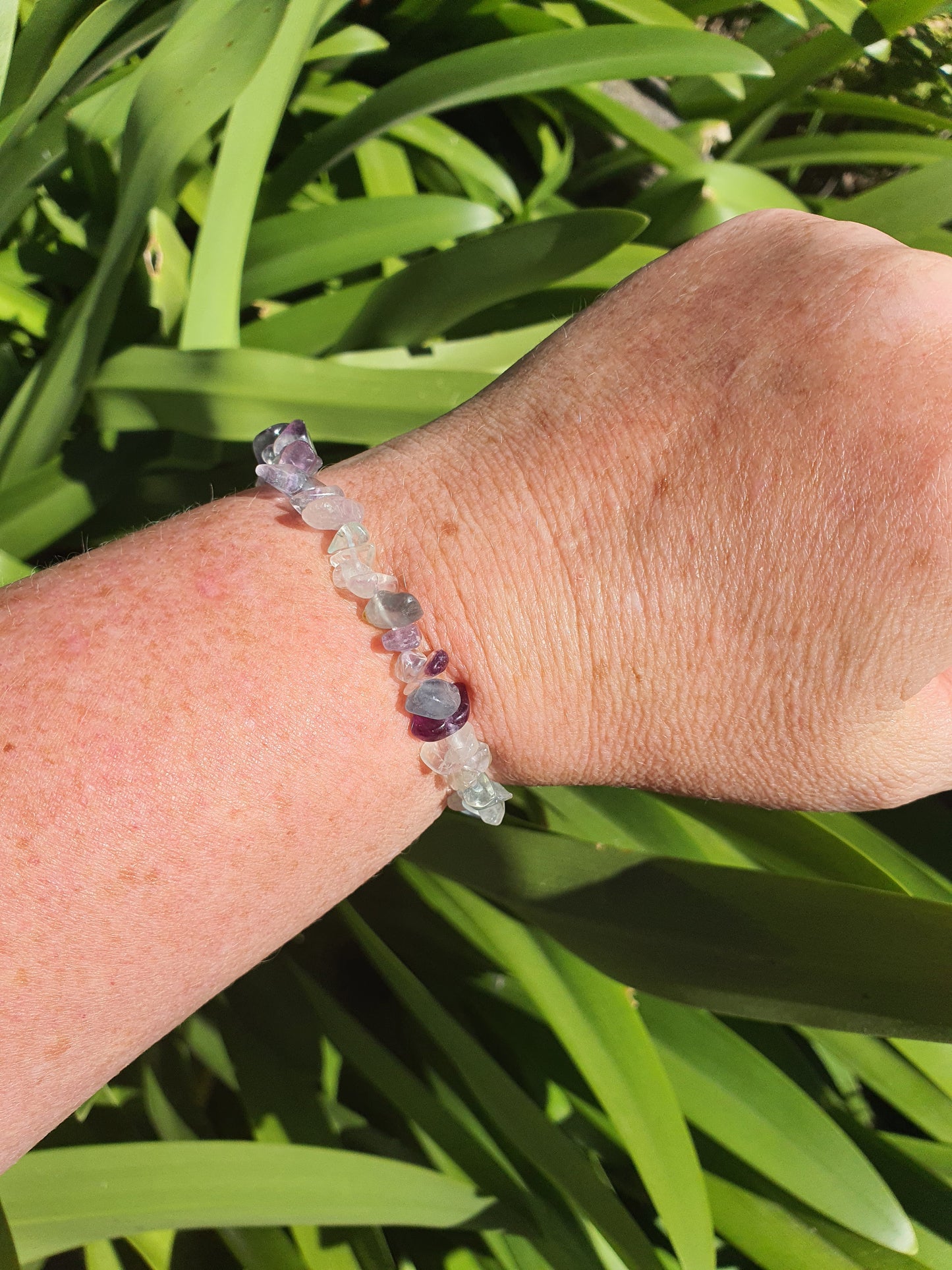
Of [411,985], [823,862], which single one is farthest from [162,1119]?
[823,862]

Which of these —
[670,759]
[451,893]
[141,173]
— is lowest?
[451,893]

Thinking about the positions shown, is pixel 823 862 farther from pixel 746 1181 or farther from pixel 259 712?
pixel 259 712

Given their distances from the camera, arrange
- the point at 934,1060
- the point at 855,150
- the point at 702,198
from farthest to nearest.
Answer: the point at 855,150
the point at 702,198
the point at 934,1060

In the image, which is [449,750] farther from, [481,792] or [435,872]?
[435,872]

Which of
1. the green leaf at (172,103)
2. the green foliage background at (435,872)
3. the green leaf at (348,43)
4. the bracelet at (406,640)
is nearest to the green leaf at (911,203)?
the green foliage background at (435,872)

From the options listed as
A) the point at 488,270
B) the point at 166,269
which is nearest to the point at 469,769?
the point at 488,270

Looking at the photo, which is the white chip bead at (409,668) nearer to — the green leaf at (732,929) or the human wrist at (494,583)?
the human wrist at (494,583)
